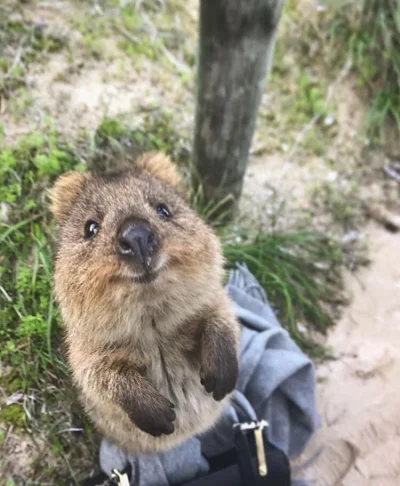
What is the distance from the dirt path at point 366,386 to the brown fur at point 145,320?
1108mm

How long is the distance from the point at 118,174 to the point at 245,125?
115cm

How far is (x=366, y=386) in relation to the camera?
3799 millimetres

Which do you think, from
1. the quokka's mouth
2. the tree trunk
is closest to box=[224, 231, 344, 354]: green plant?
the tree trunk

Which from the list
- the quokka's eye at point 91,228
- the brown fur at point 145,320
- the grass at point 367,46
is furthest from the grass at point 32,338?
the grass at point 367,46

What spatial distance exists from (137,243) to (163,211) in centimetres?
53

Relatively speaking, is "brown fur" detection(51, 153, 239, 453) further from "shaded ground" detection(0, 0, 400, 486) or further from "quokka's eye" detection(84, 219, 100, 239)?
"shaded ground" detection(0, 0, 400, 486)

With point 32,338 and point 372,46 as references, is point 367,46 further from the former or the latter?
point 32,338

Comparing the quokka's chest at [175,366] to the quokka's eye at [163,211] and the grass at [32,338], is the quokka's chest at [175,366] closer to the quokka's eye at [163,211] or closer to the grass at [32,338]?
the quokka's eye at [163,211]

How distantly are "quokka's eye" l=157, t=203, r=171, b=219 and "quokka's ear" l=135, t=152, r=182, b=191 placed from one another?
1.25 feet

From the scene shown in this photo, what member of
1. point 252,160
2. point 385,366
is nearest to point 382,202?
point 252,160

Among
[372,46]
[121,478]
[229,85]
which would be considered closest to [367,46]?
[372,46]

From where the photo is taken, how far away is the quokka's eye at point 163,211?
2.62 meters

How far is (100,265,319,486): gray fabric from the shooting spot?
302 centimetres

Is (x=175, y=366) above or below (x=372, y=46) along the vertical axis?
below
